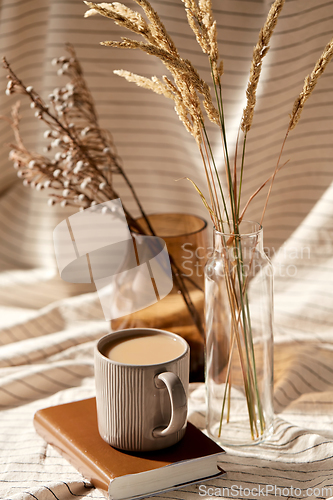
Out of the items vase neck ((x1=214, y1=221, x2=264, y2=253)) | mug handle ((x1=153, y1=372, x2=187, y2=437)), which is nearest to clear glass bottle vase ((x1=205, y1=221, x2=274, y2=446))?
vase neck ((x1=214, y1=221, x2=264, y2=253))

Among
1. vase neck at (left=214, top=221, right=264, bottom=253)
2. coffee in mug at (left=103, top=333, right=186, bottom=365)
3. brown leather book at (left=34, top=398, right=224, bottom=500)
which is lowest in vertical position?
brown leather book at (left=34, top=398, right=224, bottom=500)

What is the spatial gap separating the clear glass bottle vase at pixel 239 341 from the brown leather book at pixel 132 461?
78mm

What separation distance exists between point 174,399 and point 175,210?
80 centimetres

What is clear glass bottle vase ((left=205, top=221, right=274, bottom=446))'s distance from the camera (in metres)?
0.73

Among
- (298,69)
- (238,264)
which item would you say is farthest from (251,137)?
(238,264)

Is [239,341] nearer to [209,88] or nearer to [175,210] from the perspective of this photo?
[209,88]

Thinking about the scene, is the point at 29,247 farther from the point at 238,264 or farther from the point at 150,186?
the point at 238,264

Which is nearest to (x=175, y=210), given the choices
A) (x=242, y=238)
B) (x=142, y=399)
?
(x=242, y=238)

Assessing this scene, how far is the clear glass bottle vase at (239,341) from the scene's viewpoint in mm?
732

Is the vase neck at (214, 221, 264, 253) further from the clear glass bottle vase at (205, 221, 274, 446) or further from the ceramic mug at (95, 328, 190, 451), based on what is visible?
the ceramic mug at (95, 328, 190, 451)

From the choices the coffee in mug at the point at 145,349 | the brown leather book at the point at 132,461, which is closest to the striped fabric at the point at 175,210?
the brown leather book at the point at 132,461

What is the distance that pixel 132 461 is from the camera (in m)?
0.66

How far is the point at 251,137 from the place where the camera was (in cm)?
122

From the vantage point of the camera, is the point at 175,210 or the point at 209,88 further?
the point at 175,210
